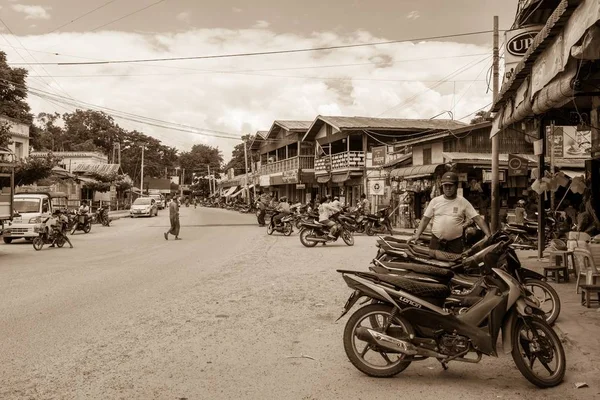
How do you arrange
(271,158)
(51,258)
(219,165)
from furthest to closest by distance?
(219,165)
(271,158)
(51,258)

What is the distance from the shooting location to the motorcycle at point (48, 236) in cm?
1675

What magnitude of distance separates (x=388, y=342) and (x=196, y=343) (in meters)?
2.15

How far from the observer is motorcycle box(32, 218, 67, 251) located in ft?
55.0

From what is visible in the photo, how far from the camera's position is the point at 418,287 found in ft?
15.7

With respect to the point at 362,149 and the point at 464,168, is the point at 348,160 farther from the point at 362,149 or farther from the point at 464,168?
the point at 464,168

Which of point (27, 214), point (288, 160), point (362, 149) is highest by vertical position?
point (288, 160)

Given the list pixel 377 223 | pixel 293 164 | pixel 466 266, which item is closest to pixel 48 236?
pixel 377 223

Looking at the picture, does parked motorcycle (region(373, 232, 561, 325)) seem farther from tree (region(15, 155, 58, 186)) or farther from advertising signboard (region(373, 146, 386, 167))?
advertising signboard (region(373, 146, 386, 167))

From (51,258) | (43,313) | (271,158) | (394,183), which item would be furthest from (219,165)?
(43,313)

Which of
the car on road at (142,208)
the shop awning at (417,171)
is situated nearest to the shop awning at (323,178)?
the shop awning at (417,171)

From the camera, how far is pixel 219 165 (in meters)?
119

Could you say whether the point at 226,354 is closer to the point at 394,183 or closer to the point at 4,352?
the point at 4,352

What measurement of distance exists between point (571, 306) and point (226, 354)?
4.93m

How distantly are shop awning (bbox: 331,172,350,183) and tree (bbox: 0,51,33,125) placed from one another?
21.2m
